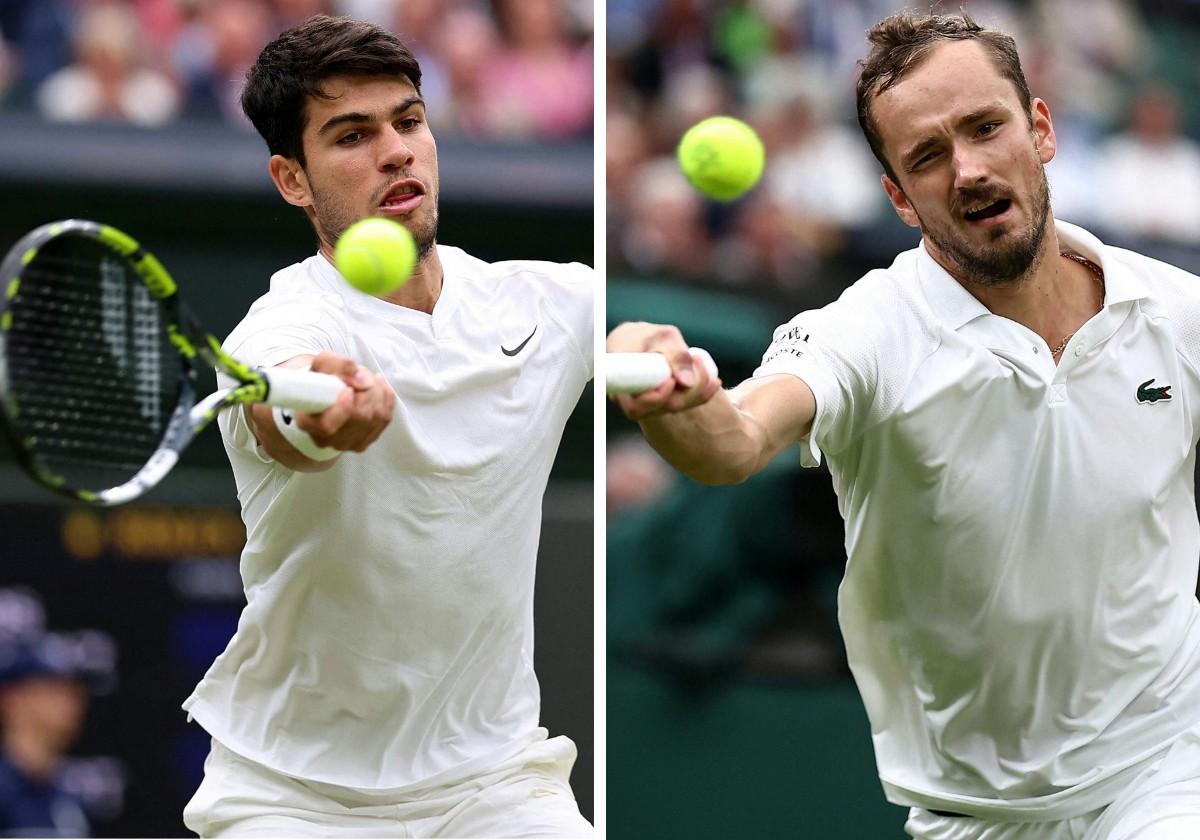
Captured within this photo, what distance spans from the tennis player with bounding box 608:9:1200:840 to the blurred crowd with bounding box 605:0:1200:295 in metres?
1.88

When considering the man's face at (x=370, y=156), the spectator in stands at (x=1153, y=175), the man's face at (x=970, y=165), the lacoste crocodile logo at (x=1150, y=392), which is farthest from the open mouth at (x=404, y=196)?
the spectator in stands at (x=1153, y=175)

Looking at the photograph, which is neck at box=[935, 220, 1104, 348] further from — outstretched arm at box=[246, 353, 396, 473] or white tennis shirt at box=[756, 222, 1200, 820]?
outstretched arm at box=[246, 353, 396, 473]

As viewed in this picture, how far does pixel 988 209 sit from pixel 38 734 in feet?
10.7

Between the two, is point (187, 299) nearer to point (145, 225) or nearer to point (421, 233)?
point (145, 225)

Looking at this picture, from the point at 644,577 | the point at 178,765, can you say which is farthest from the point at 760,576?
the point at 178,765

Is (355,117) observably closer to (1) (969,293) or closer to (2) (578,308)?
(2) (578,308)

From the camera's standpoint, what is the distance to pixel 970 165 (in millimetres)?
3139

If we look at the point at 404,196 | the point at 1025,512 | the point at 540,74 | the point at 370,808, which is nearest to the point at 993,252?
the point at 1025,512

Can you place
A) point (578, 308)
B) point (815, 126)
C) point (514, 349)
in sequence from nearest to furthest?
1. point (514, 349)
2. point (578, 308)
3. point (815, 126)

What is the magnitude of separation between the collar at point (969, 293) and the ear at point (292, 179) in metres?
1.10

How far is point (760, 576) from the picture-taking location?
16.3ft

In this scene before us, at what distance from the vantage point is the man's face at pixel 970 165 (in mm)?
3158

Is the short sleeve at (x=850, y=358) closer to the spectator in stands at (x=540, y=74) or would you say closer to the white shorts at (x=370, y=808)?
the white shorts at (x=370, y=808)

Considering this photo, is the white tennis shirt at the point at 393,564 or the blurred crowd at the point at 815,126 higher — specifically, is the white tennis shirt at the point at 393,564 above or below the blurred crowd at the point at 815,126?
below
